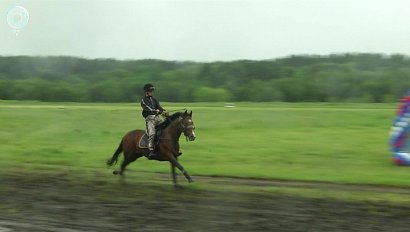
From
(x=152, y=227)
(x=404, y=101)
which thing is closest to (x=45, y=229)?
(x=152, y=227)

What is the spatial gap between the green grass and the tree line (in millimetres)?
25068

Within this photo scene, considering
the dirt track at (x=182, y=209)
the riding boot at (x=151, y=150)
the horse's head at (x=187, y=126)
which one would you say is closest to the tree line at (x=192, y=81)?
the riding boot at (x=151, y=150)

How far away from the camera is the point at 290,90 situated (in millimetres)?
78688

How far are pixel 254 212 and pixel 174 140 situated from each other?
5.70m

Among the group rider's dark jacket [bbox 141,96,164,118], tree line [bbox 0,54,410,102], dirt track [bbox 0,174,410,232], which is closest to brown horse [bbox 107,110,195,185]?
rider's dark jacket [bbox 141,96,164,118]

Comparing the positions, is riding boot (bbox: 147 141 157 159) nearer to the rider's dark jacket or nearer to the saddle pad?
the saddle pad

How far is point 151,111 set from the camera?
1689 cm

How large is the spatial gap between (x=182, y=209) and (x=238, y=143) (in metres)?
17.6

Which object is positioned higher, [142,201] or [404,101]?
[404,101]

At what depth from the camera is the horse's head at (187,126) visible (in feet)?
53.7

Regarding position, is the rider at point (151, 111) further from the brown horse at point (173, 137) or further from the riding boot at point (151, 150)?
the brown horse at point (173, 137)

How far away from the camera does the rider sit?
658 inches

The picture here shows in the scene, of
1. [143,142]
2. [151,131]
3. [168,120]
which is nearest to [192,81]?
[143,142]

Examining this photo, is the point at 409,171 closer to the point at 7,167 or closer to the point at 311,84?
the point at 7,167
